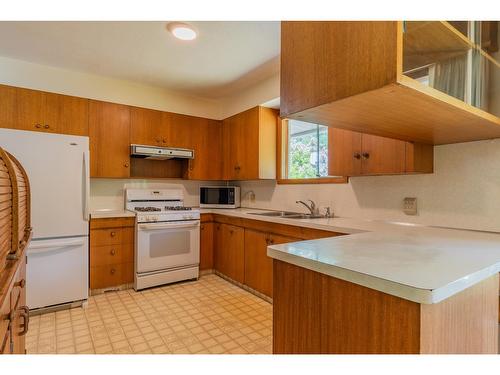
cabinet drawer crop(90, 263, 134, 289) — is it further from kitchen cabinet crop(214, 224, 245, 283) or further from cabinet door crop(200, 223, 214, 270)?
kitchen cabinet crop(214, 224, 245, 283)

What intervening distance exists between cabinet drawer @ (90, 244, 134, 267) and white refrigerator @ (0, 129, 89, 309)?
0.20 m

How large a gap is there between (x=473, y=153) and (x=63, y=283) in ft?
11.0

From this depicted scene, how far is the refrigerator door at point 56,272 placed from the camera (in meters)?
2.37

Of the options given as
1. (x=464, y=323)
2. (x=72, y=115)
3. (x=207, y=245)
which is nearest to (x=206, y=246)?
(x=207, y=245)

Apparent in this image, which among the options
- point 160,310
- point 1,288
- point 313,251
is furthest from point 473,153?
point 160,310

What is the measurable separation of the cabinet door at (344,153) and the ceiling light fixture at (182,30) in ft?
4.58

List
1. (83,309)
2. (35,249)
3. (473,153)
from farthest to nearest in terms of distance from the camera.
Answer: (83,309) → (35,249) → (473,153)

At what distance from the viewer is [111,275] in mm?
2918

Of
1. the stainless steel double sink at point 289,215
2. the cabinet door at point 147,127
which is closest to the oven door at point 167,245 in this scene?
the stainless steel double sink at point 289,215

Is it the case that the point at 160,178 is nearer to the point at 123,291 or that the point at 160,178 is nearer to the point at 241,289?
the point at 123,291

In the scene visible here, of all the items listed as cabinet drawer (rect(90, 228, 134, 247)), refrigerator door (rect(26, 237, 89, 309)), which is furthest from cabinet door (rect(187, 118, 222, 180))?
refrigerator door (rect(26, 237, 89, 309))

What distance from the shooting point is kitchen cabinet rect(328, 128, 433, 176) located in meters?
1.81

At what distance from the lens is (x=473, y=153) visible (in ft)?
5.68

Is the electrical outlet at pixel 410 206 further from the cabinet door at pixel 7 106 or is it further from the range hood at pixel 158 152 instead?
the cabinet door at pixel 7 106
